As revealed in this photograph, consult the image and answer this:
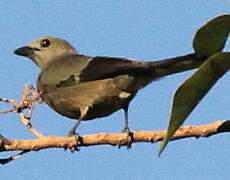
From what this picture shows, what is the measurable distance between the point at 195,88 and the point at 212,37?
0.81ft

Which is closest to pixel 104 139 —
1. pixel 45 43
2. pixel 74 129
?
pixel 74 129

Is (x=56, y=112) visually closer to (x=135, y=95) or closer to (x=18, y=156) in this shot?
(x=135, y=95)

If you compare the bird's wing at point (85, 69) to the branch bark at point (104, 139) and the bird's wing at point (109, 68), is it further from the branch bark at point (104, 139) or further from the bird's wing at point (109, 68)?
the branch bark at point (104, 139)

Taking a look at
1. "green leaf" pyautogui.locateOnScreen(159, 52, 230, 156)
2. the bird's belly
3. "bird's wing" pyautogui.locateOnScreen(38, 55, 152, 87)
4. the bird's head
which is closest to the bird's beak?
the bird's head

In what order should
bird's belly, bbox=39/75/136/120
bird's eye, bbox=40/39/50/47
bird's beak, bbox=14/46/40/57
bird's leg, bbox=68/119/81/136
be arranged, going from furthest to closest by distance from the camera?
bird's eye, bbox=40/39/50/47, bird's beak, bbox=14/46/40/57, bird's belly, bbox=39/75/136/120, bird's leg, bbox=68/119/81/136

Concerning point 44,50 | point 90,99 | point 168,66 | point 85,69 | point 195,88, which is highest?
point 195,88

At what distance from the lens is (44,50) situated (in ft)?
23.5

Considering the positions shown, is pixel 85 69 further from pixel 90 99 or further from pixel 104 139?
pixel 104 139

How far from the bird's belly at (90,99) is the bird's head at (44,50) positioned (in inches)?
68.3

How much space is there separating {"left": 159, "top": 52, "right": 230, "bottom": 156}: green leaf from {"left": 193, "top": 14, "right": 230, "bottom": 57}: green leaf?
0.14 metres

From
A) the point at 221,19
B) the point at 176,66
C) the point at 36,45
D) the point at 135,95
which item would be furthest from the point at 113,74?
the point at 221,19

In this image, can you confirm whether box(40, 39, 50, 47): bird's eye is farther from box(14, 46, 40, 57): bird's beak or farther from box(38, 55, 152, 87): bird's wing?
box(38, 55, 152, 87): bird's wing

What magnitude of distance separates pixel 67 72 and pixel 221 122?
12.3 feet

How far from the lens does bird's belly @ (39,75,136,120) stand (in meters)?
5.22
